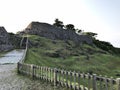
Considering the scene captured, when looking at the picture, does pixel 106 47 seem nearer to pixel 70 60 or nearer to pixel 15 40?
pixel 70 60

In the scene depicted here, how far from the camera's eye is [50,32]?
72.0 metres

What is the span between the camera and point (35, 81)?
1827cm

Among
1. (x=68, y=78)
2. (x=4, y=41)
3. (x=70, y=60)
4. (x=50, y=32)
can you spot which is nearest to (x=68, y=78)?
(x=68, y=78)

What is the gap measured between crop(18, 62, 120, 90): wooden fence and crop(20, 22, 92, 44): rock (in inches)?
1840

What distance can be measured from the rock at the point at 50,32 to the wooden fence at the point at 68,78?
153 ft

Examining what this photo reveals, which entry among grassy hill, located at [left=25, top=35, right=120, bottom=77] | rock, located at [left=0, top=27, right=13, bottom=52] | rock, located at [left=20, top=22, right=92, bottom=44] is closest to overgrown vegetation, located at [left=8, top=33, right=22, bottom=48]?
rock, located at [left=0, top=27, right=13, bottom=52]

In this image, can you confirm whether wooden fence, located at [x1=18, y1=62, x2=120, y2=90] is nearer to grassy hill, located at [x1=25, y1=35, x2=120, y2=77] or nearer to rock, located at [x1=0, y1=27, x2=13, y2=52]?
grassy hill, located at [x1=25, y1=35, x2=120, y2=77]

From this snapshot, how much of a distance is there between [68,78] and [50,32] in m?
55.8

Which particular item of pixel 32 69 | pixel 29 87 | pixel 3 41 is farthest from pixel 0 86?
pixel 3 41

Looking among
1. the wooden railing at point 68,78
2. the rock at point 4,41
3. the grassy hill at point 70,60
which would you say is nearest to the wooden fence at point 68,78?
the wooden railing at point 68,78

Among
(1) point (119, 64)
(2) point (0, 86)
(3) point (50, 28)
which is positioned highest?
(3) point (50, 28)

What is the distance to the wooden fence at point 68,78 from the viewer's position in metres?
12.8

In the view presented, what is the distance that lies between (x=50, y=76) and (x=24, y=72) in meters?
4.53

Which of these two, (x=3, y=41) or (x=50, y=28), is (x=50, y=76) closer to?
(x=3, y=41)
